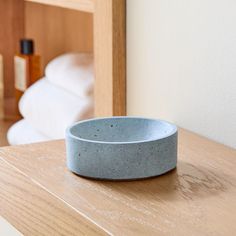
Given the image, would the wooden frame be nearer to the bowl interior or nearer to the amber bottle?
the bowl interior

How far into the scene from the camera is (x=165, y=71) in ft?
2.71

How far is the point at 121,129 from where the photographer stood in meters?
0.71

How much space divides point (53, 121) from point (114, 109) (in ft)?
0.96

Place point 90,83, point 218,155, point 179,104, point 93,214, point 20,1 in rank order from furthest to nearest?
point 20,1 < point 90,83 < point 179,104 < point 218,155 < point 93,214

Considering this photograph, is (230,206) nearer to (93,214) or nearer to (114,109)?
(93,214)

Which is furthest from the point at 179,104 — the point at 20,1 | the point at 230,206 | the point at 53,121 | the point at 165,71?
the point at 20,1

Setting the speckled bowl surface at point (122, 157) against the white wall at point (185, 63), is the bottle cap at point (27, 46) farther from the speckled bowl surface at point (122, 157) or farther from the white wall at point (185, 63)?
the speckled bowl surface at point (122, 157)

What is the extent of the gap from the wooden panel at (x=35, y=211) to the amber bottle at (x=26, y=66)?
73 centimetres

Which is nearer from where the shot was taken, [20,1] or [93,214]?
[93,214]

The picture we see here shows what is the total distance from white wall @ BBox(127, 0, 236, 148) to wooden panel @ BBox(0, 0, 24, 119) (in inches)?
24.8

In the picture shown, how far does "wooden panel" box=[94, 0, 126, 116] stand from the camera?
87cm

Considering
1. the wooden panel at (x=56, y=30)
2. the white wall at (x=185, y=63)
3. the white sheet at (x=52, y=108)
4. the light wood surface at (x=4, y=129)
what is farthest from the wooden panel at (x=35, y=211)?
the wooden panel at (x=56, y=30)

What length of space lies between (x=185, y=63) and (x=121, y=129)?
0.14 m

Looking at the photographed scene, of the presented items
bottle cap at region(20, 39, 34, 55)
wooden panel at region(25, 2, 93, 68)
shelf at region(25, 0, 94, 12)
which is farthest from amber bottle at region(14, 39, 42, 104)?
shelf at region(25, 0, 94, 12)
